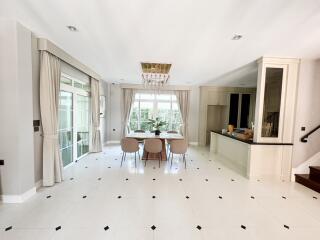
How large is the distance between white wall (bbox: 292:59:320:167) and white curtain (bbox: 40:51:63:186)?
5.29m

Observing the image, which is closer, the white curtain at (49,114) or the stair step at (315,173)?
the white curtain at (49,114)

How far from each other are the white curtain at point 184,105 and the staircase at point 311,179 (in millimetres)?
4258

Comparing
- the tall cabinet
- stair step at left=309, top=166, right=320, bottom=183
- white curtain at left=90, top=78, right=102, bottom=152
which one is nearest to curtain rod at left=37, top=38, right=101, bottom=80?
white curtain at left=90, top=78, right=102, bottom=152

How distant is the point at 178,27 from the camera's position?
2.40 meters

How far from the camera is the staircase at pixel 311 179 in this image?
3340 millimetres

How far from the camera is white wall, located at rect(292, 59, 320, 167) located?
364 cm

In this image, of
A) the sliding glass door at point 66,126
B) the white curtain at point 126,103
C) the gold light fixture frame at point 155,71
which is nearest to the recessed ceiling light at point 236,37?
the gold light fixture frame at point 155,71

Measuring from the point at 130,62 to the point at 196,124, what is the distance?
180 inches

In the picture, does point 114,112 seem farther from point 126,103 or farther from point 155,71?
point 155,71

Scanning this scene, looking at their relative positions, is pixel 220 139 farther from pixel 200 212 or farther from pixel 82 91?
pixel 82 91

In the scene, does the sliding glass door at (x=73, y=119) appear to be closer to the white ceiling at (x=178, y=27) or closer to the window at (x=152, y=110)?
the white ceiling at (x=178, y=27)

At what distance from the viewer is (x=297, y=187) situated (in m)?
3.48

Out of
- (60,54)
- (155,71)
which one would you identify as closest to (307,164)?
(155,71)

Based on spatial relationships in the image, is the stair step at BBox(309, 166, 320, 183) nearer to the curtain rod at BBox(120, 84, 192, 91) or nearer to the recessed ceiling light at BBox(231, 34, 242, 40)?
the recessed ceiling light at BBox(231, 34, 242, 40)
